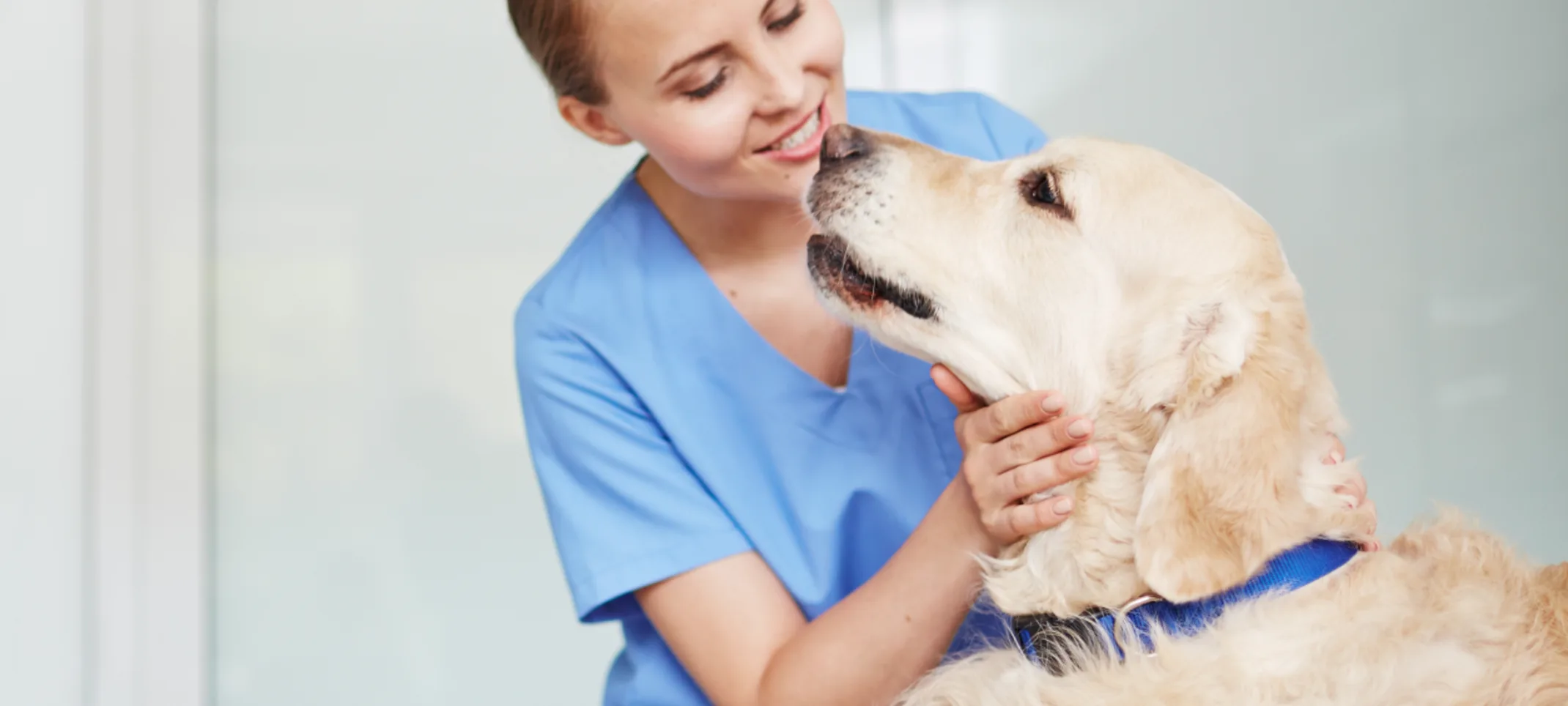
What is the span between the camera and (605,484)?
1.46m

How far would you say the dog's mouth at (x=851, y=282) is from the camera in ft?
4.09

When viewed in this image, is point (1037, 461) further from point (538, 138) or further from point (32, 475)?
point (32, 475)

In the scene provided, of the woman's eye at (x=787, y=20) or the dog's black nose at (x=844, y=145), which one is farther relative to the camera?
the woman's eye at (x=787, y=20)

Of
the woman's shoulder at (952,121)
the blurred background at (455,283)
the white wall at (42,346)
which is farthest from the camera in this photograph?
the blurred background at (455,283)

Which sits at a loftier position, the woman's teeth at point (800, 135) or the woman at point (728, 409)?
the woman's teeth at point (800, 135)

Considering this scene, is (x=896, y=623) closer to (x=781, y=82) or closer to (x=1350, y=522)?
(x=1350, y=522)

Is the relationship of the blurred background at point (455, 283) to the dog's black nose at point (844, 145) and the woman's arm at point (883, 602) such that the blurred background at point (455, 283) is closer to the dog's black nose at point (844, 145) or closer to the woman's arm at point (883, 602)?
the woman's arm at point (883, 602)

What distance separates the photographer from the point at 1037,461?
1129 mm

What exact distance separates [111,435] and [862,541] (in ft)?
6.00

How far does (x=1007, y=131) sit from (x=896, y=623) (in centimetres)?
83

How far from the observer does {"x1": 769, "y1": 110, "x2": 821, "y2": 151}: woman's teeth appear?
4.70 ft

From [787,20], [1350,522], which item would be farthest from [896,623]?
[787,20]

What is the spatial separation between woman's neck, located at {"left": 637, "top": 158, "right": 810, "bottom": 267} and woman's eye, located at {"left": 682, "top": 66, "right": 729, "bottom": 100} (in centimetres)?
21

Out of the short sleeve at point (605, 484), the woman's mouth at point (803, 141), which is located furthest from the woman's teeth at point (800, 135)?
the short sleeve at point (605, 484)
